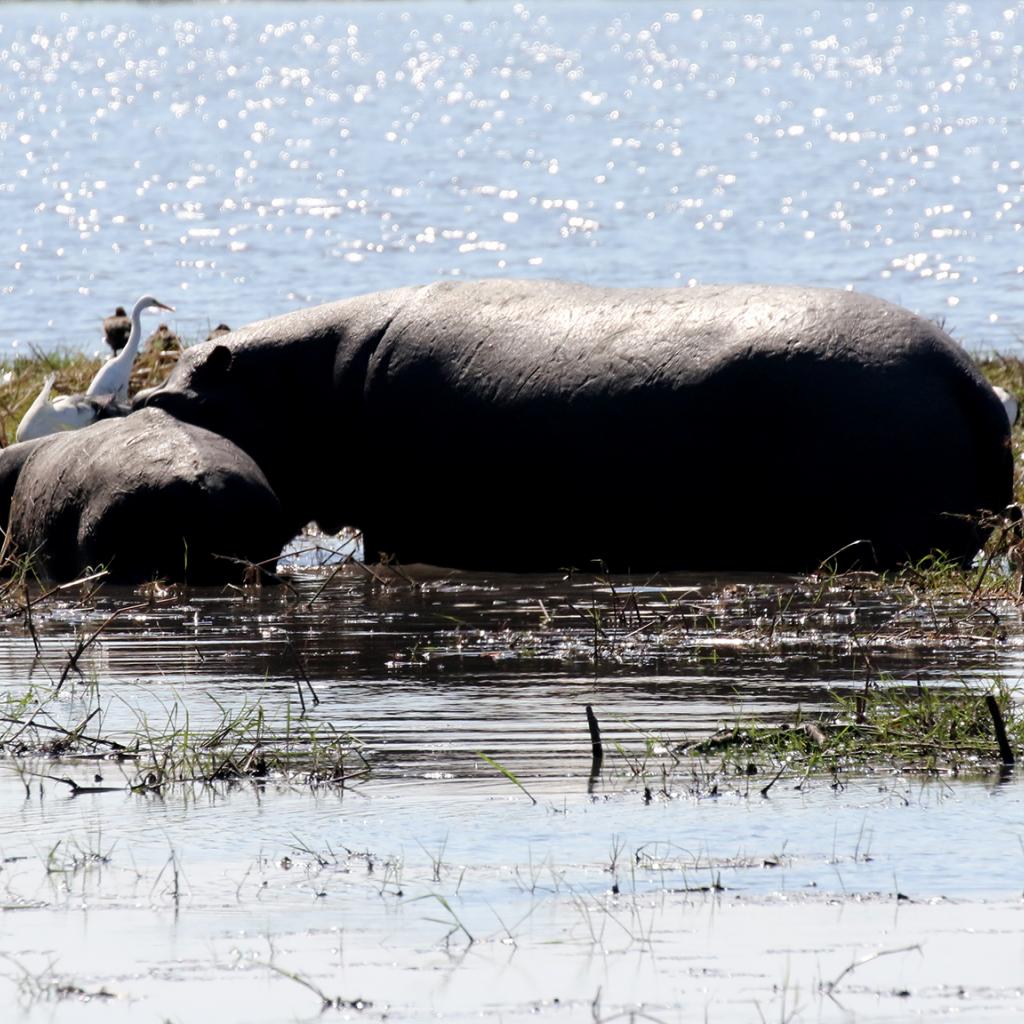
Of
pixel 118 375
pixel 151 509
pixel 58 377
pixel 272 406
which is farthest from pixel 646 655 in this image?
pixel 58 377

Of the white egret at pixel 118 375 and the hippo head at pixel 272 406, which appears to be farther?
the white egret at pixel 118 375

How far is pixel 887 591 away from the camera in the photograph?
384 inches

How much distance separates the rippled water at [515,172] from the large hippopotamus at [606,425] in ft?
27.2

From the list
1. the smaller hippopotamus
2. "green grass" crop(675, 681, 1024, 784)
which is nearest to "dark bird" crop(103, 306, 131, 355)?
the smaller hippopotamus

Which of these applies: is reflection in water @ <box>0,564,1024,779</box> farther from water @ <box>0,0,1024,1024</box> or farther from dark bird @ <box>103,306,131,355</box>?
dark bird @ <box>103,306,131,355</box>

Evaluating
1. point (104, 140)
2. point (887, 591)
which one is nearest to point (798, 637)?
point (887, 591)

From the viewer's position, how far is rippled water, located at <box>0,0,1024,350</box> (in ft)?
87.8

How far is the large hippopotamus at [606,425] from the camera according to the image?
33.8 ft

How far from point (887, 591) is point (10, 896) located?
491 cm

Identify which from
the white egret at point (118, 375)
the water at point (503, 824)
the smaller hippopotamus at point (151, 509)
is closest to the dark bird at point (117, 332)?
the white egret at point (118, 375)

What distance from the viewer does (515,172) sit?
41.9 metres

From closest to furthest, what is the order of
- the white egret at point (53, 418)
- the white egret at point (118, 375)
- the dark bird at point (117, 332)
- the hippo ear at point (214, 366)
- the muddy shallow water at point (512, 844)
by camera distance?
the muddy shallow water at point (512, 844), the hippo ear at point (214, 366), the white egret at point (53, 418), the white egret at point (118, 375), the dark bird at point (117, 332)

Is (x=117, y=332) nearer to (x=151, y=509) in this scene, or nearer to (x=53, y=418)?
(x=53, y=418)

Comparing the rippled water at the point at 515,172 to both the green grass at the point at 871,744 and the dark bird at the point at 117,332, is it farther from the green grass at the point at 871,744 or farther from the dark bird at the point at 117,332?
the green grass at the point at 871,744
